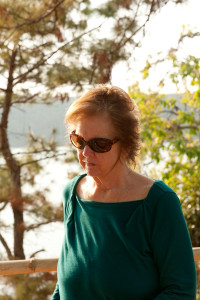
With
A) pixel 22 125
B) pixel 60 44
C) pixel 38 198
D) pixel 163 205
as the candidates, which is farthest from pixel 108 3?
pixel 163 205

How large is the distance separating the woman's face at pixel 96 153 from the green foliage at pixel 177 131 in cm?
327

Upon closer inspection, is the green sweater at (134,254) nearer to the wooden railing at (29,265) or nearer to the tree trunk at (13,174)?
the wooden railing at (29,265)

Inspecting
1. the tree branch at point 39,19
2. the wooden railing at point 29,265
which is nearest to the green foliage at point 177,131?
the tree branch at point 39,19

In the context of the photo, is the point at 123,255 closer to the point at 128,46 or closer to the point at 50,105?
the point at 128,46

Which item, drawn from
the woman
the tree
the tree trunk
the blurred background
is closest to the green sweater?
the woman

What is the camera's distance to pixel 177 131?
489cm

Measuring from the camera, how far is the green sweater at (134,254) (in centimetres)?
105

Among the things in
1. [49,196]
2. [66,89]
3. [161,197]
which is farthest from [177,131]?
[161,197]

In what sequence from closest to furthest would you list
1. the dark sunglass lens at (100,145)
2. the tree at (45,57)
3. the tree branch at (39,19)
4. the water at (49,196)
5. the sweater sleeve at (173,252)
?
the sweater sleeve at (173,252) → the dark sunglass lens at (100,145) → the tree branch at (39,19) → the tree at (45,57) → the water at (49,196)

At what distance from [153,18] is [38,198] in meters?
2.32

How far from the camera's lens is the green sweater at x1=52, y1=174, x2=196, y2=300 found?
41.4 inches

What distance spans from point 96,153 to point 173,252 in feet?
1.12

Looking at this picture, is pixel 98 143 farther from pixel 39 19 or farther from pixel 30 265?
pixel 39 19

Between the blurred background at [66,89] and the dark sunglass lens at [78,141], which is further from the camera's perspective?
the blurred background at [66,89]
